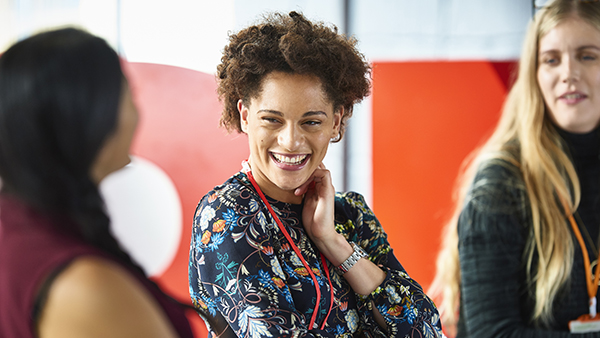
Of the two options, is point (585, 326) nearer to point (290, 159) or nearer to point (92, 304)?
point (290, 159)

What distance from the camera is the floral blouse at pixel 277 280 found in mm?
1202

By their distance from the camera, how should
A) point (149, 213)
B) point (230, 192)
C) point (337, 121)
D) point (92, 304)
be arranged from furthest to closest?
point (149, 213) → point (337, 121) → point (230, 192) → point (92, 304)

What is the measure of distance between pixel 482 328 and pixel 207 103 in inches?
77.3

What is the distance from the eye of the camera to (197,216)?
53.7 inches

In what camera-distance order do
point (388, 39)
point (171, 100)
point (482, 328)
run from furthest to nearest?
point (388, 39)
point (171, 100)
point (482, 328)

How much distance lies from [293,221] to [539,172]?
90cm

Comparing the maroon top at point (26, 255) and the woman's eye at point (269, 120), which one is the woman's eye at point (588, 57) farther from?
the maroon top at point (26, 255)

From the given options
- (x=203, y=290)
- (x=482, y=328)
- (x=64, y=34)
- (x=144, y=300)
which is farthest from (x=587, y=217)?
(x=64, y=34)

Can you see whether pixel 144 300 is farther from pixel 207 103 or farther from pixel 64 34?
pixel 207 103

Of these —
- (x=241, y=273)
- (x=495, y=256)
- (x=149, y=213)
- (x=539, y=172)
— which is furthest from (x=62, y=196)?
(x=149, y=213)

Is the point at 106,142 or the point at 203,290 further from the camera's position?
the point at 203,290

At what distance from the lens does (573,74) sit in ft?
5.70

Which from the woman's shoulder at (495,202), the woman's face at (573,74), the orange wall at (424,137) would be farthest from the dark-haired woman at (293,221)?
the orange wall at (424,137)

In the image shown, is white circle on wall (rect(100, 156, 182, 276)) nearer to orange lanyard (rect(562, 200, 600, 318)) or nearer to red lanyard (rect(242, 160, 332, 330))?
red lanyard (rect(242, 160, 332, 330))
